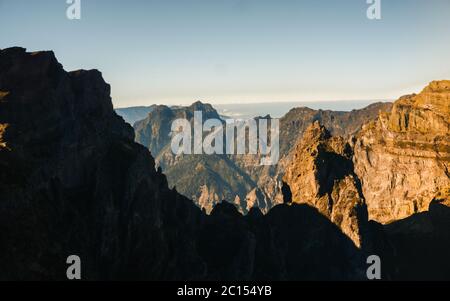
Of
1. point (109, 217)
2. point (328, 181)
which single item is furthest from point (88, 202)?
point (328, 181)

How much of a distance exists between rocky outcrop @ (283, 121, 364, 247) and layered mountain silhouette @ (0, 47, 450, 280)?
130cm

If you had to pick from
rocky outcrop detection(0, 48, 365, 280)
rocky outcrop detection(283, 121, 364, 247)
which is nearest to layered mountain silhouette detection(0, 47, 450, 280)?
rocky outcrop detection(0, 48, 365, 280)

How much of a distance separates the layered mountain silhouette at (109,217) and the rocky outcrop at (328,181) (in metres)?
1.30

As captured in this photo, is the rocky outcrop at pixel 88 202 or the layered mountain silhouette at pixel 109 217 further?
the layered mountain silhouette at pixel 109 217

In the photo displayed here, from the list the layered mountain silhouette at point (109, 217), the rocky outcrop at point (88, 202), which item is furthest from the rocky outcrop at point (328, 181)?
the rocky outcrop at point (88, 202)

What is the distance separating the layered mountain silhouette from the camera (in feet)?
301

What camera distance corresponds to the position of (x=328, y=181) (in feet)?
583

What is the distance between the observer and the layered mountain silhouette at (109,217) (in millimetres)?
91750

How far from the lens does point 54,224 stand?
9700cm

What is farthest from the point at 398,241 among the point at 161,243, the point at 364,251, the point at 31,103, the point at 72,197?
the point at 31,103

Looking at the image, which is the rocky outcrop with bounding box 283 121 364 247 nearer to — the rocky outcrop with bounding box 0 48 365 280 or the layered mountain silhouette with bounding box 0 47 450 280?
the layered mountain silhouette with bounding box 0 47 450 280

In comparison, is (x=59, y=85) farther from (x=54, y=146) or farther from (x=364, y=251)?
(x=364, y=251)

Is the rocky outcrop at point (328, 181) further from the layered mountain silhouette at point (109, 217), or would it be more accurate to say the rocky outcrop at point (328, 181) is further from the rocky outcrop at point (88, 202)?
the rocky outcrop at point (88, 202)
